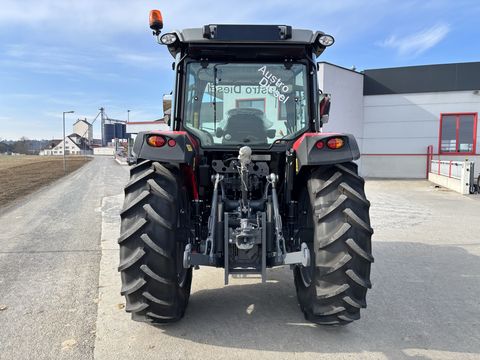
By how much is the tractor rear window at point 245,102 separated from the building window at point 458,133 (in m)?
19.4

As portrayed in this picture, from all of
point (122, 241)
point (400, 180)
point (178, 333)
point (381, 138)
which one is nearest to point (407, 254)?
point (178, 333)

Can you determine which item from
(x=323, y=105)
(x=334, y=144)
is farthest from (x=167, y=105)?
(x=334, y=144)

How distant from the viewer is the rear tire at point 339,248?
10.5ft

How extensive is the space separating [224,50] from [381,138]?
19199mm

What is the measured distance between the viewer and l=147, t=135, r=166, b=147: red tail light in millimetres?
3369

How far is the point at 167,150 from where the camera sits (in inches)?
132

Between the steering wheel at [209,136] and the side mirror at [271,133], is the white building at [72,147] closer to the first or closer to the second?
the steering wheel at [209,136]

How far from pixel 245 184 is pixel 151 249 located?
1027mm

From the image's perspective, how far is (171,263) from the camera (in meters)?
3.22

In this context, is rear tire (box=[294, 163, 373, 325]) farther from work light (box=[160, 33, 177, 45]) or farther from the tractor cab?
work light (box=[160, 33, 177, 45])

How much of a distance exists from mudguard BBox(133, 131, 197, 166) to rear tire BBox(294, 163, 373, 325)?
114cm

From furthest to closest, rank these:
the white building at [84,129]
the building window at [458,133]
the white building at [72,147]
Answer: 1. the white building at [72,147]
2. the white building at [84,129]
3. the building window at [458,133]

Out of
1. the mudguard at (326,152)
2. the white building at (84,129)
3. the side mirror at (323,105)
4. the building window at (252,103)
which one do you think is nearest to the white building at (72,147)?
the white building at (84,129)

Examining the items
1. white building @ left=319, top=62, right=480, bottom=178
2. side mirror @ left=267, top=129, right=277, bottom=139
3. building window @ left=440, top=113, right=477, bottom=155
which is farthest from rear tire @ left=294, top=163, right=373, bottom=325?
building window @ left=440, top=113, right=477, bottom=155
